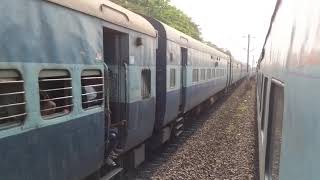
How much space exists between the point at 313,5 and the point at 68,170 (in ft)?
11.9

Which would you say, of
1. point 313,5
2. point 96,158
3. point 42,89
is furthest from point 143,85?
point 313,5

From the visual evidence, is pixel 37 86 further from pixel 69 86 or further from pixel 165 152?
pixel 165 152

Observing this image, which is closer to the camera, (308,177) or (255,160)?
(308,177)

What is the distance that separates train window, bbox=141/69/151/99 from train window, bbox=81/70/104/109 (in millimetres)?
2434

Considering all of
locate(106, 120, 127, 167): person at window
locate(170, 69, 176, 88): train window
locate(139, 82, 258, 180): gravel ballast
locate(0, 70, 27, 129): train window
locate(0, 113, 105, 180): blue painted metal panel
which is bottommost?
locate(139, 82, 258, 180): gravel ballast

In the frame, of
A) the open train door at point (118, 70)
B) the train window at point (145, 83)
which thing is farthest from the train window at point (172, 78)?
the open train door at point (118, 70)

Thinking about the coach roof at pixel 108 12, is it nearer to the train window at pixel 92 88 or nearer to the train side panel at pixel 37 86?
the train side panel at pixel 37 86

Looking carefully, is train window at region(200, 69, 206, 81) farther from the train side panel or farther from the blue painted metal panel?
the train side panel

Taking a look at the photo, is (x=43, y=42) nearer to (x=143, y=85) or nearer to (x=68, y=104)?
(x=68, y=104)

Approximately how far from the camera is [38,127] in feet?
13.1

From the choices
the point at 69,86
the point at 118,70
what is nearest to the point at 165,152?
the point at 118,70

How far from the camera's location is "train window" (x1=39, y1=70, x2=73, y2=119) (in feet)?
13.9

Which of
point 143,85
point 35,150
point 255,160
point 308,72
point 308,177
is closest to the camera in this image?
point 308,177

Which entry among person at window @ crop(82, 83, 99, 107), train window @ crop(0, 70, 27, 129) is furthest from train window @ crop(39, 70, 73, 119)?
person at window @ crop(82, 83, 99, 107)
